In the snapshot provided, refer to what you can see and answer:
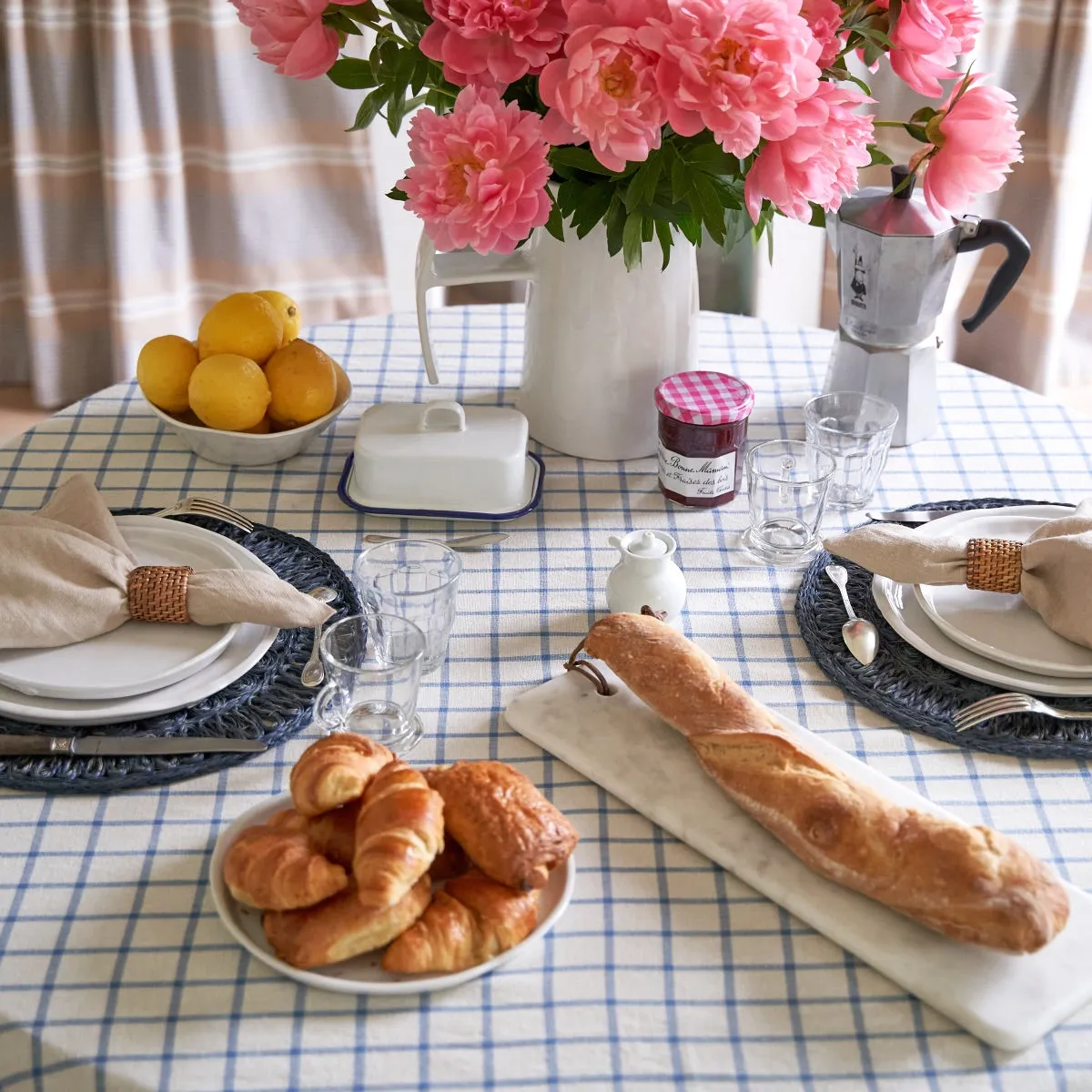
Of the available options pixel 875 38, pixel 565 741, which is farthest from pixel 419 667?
pixel 875 38

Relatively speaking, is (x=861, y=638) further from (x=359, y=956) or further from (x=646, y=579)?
(x=359, y=956)

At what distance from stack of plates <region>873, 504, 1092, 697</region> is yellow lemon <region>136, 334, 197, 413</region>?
77 cm

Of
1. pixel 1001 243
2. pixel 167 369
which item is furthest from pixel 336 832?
pixel 1001 243

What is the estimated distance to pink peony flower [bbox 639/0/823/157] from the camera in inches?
38.1

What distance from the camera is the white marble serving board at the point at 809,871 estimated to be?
2.63ft

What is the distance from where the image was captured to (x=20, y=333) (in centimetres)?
307

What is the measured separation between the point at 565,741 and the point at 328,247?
7.42ft

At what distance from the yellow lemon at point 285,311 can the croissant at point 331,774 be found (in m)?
0.68

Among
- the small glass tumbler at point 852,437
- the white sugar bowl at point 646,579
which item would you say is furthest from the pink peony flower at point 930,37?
the white sugar bowl at point 646,579

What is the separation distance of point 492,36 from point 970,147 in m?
0.45

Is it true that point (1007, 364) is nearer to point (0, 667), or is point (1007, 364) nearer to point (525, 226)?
point (525, 226)

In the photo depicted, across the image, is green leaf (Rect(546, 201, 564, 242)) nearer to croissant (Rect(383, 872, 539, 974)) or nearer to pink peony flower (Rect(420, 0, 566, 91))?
pink peony flower (Rect(420, 0, 566, 91))

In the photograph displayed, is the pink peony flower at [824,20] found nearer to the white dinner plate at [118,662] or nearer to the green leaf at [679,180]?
the green leaf at [679,180]

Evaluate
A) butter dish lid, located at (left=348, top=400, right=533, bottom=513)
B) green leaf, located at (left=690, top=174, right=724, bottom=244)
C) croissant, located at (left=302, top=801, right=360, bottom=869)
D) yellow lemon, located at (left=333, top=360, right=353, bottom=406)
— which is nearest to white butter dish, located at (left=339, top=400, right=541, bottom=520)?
butter dish lid, located at (left=348, top=400, right=533, bottom=513)
